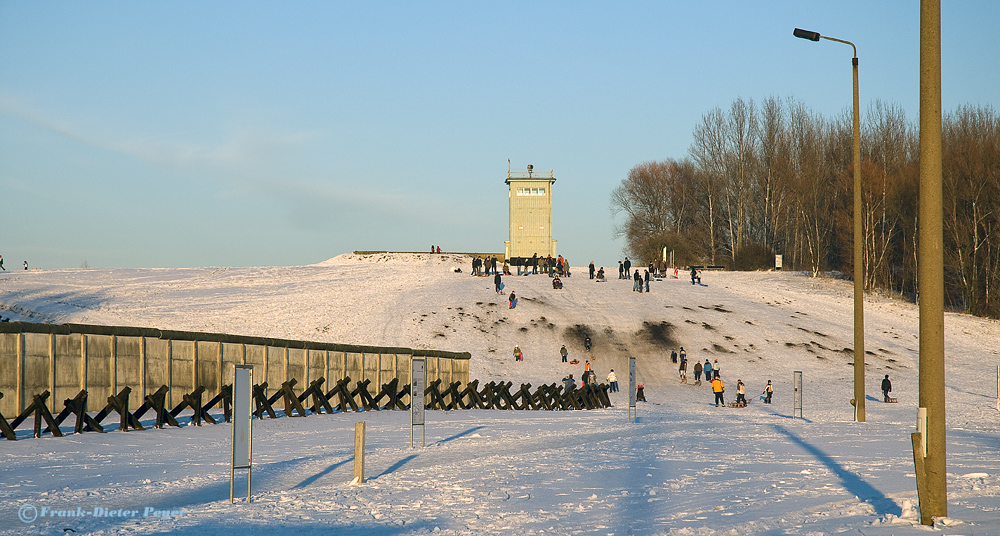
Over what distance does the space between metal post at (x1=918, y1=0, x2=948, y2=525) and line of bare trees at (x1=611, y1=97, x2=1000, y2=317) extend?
6681 centimetres

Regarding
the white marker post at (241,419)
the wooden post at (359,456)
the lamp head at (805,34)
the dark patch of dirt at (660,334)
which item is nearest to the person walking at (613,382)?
the dark patch of dirt at (660,334)

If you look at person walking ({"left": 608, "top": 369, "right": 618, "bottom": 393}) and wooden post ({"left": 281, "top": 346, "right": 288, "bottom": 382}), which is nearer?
wooden post ({"left": 281, "top": 346, "right": 288, "bottom": 382})

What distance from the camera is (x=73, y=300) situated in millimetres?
55781

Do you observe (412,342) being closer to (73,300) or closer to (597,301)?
(597,301)

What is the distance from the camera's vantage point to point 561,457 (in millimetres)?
15359

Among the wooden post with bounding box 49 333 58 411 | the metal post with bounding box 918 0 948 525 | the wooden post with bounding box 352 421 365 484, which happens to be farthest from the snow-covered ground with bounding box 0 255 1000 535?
the wooden post with bounding box 49 333 58 411

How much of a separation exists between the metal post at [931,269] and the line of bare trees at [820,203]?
66811 millimetres

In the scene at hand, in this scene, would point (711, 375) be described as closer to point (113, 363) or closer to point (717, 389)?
point (717, 389)

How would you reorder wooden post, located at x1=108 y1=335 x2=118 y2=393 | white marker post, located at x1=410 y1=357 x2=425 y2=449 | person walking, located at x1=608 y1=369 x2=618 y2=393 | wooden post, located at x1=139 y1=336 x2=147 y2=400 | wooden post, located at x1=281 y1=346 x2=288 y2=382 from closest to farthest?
white marker post, located at x1=410 y1=357 x2=425 y2=449, wooden post, located at x1=108 y1=335 x2=118 y2=393, wooden post, located at x1=139 y1=336 x2=147 y2=400, wooden post, located at x1=281 y1=346 x2=288 y2=382, person walking, located at x1=608 y1=369 x2=618 y2=393

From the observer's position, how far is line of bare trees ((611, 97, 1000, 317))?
6900 centimetres

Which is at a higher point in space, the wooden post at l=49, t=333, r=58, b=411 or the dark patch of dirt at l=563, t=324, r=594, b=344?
the wooden post at l=49, t=333, r=58, b=411

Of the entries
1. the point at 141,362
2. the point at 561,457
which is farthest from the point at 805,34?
the point at 141,362

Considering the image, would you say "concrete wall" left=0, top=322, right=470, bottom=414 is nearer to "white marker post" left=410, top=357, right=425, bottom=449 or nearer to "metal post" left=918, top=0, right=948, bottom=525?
"white marker post" left=410, top=357, right=425, bottom=449

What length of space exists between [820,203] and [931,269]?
9313 centimetres
